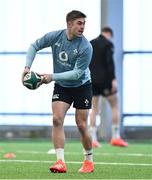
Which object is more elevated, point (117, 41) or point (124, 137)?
point (117, 41)

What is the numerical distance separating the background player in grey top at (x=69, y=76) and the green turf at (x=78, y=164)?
13.1 inches

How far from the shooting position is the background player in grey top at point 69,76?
8391 mm

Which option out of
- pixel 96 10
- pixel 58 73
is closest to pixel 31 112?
pixel 96 10

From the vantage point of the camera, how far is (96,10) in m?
17.0

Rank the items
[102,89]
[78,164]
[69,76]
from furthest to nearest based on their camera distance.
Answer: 1. [102,89]
2. [78,164]
3. [69,76]

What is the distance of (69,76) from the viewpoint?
8.29 metres

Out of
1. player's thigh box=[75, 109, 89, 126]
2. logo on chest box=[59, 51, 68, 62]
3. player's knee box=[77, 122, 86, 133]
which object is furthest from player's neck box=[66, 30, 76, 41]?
player's knee box=[77, 122, 86, 133]

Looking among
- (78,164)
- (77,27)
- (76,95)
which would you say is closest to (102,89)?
(78,164)

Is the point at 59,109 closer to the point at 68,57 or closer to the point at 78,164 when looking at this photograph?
the point at 68,57

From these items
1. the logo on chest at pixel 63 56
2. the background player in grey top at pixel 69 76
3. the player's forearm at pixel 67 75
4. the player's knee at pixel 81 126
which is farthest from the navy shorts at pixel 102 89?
the player's forearm at pixel 67 75

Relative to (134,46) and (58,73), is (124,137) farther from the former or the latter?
(58,73)

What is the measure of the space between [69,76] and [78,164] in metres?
1.99

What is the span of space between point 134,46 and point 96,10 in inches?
44.0

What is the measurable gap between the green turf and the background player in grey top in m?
0.33
